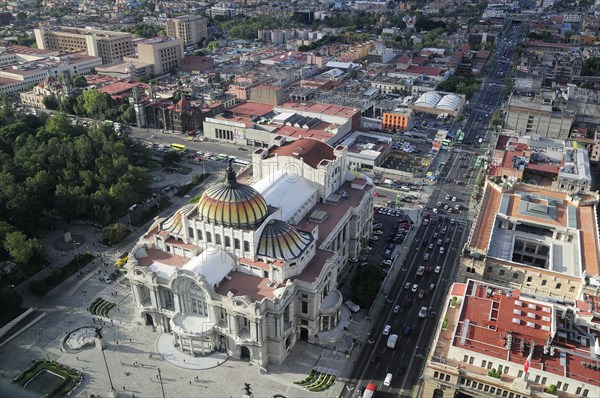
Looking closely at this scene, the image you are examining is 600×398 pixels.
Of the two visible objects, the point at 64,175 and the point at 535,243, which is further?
the point at 64,175

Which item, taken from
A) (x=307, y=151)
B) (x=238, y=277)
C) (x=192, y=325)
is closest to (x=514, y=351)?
(x=238, y=277)

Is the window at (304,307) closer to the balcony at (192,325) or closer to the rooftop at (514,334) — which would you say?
the balcony at (192,325)

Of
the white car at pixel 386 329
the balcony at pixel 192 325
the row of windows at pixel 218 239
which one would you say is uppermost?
the row of windows at pixel 218 239

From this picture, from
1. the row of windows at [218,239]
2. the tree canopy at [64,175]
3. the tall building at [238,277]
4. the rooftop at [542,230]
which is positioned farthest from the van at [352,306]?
the tree canopy at [64,175]

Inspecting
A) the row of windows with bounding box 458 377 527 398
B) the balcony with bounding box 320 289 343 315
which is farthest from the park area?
the row of windows with bounding box 458 377 527 398

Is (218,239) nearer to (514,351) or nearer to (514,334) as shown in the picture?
(514,334)
